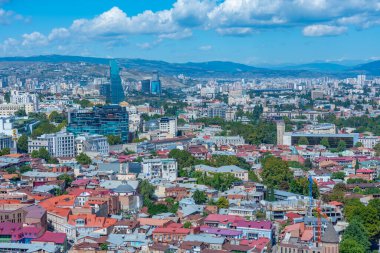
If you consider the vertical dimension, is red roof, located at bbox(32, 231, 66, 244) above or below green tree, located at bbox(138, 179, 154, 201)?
below

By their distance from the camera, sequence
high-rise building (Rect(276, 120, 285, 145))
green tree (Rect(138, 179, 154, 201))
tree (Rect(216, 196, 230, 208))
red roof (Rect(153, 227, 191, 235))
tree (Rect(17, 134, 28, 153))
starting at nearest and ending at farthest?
red roof (Rect(153, 227, 191, 235)) → tree (Rect(216, 196, 230, 208)) → green tree (Rect(138, 179, 154, 201)) → tree (Rect(17, 134, 28, 153)) → high-rise building (Rect(276, 120, 285, 145))

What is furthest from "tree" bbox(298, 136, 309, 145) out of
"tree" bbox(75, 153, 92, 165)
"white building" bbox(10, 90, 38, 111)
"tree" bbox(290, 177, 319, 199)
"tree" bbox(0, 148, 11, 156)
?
"white building" bbox(10, 90, 38, 111)

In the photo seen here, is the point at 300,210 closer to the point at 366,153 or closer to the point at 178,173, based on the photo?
the point at 178,173

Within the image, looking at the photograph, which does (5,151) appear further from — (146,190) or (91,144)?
(146,190)

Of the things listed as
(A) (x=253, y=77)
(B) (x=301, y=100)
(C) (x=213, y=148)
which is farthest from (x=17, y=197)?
(A) (x=253, y=77)

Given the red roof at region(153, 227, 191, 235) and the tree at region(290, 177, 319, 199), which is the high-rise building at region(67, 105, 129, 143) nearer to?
the tree at region(290, 177, 319, 199)

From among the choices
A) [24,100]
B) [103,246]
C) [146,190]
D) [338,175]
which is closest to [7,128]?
[24,100]
